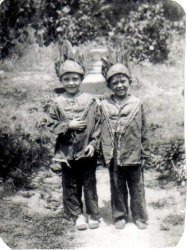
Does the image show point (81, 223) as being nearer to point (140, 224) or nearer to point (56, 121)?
point (140, 224)

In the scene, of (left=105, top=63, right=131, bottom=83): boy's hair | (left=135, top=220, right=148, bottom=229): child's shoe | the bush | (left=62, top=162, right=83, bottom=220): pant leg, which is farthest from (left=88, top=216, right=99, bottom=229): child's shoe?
(left=105, top=63, right=131, bottom=83): boy's hair

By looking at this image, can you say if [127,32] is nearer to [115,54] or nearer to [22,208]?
[115,54]

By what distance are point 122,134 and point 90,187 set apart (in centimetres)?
57

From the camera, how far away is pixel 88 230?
14.1 feet

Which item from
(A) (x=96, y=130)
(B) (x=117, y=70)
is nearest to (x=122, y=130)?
(A) (x=96, y=130)

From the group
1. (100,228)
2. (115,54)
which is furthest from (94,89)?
(100,228)

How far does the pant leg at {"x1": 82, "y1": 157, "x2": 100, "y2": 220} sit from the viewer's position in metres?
4.18

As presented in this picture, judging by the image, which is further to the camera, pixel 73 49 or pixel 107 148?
pixel 73 49

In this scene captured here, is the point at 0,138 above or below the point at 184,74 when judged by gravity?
below

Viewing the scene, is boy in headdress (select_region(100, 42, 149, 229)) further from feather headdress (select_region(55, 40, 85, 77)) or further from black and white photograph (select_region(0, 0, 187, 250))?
feather headdress (select_region(55, 40, 85, 77))

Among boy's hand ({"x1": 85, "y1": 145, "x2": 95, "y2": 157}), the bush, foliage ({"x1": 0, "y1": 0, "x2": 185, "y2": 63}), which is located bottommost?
the bush

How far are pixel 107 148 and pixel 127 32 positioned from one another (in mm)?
1167

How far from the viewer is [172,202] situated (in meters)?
4.45

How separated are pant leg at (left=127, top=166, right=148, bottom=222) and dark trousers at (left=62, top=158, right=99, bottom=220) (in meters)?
0.32
